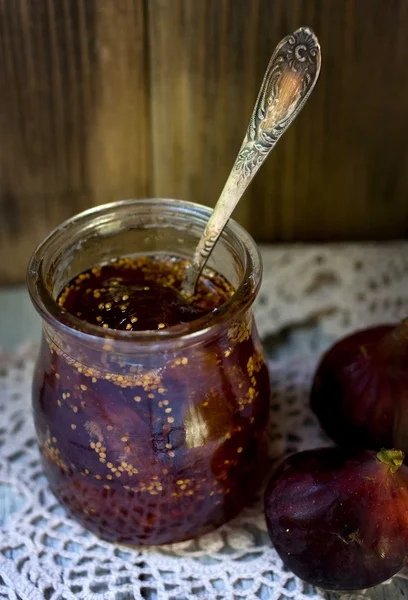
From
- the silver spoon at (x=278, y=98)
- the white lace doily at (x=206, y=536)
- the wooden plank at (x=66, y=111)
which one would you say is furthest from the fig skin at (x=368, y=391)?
the wooden plank at (x=66, y=111)

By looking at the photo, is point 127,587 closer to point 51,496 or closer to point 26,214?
point 51,496

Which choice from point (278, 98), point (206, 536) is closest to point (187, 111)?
point (278, 98)

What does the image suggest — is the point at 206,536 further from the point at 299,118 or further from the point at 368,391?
the point at 299,118

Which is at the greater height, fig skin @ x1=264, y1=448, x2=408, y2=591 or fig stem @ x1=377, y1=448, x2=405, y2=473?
fig stem @ x1=377, y1=448, x2=405, y2=473

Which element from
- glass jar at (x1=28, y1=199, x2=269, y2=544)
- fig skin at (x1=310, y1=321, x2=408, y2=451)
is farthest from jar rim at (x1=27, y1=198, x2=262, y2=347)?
fig skin at (x1=310, y1=321, x2=408, y2=451)

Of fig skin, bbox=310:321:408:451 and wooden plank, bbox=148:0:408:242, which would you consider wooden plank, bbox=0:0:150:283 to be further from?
fig skin, bbox=310:321:408:451

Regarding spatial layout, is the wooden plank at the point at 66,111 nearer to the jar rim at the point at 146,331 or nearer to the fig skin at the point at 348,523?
the jar rim at the point at 146,331
